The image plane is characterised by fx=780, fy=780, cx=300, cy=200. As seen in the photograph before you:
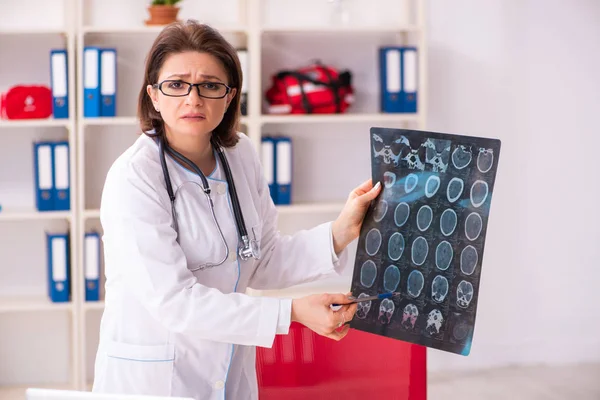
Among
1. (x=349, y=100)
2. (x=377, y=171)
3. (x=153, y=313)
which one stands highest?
(x=349, y=100)

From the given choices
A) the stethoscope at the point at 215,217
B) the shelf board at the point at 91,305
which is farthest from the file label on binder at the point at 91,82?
the stethoscope at the point at 215,217

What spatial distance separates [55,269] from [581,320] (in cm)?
270

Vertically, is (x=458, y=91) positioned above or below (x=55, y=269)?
above

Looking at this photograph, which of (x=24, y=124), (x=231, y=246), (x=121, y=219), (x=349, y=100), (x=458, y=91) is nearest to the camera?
(x=121, y=219)

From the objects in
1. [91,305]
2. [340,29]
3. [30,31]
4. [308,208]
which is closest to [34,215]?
[91,305]

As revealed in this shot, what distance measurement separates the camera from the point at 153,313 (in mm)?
1492

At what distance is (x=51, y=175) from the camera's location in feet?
11.4

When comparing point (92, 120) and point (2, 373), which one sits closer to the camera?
point (92, 120)

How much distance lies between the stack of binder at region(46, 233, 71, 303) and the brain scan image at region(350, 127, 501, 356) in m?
2.22

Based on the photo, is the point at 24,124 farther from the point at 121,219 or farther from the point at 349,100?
the point at 121,219

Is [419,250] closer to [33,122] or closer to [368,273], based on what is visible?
[368,273]

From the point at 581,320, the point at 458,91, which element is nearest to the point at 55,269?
the point at 458,91

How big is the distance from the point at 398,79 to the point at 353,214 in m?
2.03

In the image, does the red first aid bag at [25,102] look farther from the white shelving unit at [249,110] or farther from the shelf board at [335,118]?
the shelf board at [335,118]
